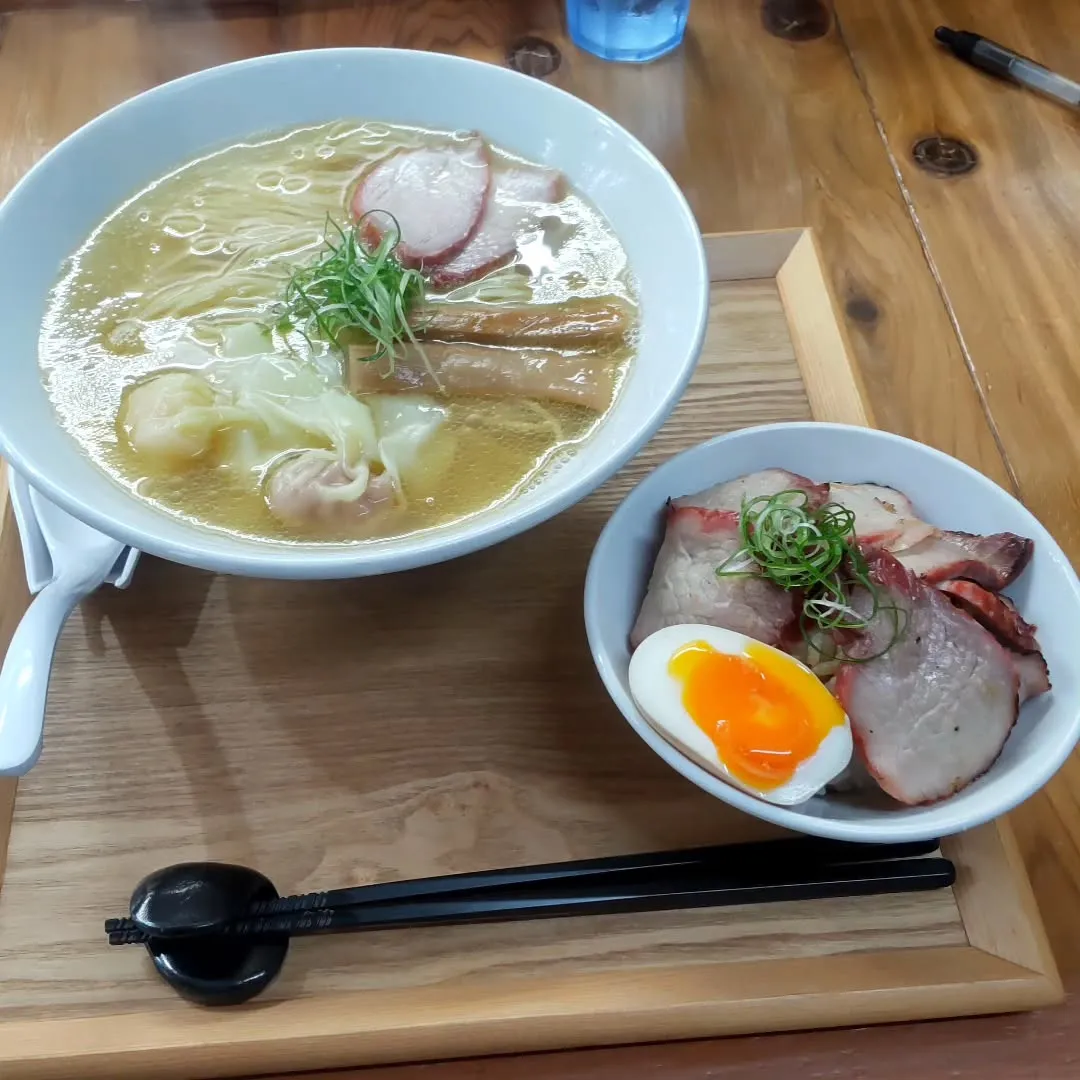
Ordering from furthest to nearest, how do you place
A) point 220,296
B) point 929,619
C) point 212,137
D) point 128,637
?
point 212,137 → point 220,296 → point 128,637 → point 929,619

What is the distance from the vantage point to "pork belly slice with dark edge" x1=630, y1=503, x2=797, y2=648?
104 centimetres

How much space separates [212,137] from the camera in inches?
54.9

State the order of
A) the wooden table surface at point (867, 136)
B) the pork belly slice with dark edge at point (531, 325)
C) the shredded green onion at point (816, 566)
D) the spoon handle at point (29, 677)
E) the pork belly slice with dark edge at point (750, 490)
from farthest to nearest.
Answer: the wooden table surface at point (867, 136) → the pork belly slice with dark edge at point (531, 325) → the pork belly slice with dark edge at point (750, 490) → the shredded green onion at point (816, 566) → the spoon handle at point (29, 677)

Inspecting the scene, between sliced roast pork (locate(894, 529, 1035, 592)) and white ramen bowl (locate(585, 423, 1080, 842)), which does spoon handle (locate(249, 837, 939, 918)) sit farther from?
sliced roast pork (locate(894, 529, 1035, 592))

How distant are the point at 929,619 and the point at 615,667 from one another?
332 mm

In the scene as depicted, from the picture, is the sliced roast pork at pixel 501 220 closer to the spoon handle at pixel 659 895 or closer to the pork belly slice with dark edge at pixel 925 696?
the pork belly slice with dark edge at pixel 925 696

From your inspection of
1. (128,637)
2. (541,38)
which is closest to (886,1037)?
(128,637)

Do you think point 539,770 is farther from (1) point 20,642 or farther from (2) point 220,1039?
(1) point 20,642

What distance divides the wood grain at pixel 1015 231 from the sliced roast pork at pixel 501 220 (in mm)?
721

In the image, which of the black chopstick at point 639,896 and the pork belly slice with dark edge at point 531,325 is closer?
the black chopstick at point 639,896

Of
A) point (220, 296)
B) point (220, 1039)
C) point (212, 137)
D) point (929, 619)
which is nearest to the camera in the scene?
point (220, 1039)

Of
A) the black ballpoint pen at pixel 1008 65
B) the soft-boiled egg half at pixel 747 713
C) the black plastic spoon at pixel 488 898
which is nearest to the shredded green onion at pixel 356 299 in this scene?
the soft-boiled egg half at pixel 747 713

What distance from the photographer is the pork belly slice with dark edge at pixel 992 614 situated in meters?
1.04

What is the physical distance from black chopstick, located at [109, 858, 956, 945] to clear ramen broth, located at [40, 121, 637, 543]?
397mm
